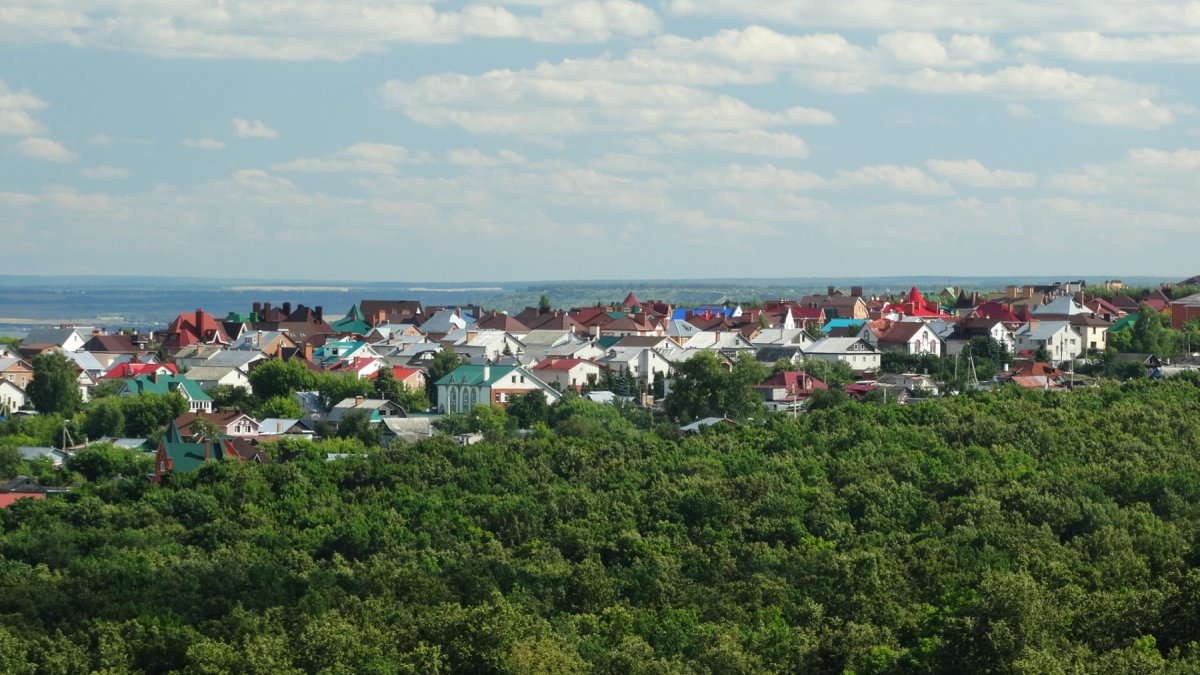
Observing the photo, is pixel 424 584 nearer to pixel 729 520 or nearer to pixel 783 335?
pixel 729 520

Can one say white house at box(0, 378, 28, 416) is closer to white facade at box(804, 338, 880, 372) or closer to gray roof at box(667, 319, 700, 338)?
white facade at box(804, 338, 880, 372)

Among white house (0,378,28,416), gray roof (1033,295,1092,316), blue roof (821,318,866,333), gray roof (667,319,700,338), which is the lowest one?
white house (0,378,28,416)

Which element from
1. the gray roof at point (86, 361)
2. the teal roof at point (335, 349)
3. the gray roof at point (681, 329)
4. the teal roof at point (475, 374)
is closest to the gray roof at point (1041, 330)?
the gray roof at point (681, 329)

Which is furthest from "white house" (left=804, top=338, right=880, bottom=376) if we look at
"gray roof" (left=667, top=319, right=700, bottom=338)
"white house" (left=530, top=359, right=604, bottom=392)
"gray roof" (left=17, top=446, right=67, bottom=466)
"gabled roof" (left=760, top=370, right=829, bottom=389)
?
"gray roof" (left=17, top=446, right=67, bottom=466)

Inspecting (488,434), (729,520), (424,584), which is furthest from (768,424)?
(424,584)

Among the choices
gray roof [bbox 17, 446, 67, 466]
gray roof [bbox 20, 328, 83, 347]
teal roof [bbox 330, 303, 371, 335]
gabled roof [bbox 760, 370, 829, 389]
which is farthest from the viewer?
teal roof [bbox 330, 303, 371, 335]

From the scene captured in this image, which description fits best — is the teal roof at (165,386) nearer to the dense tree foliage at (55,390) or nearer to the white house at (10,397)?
the dense tree foliage at (55,390)
